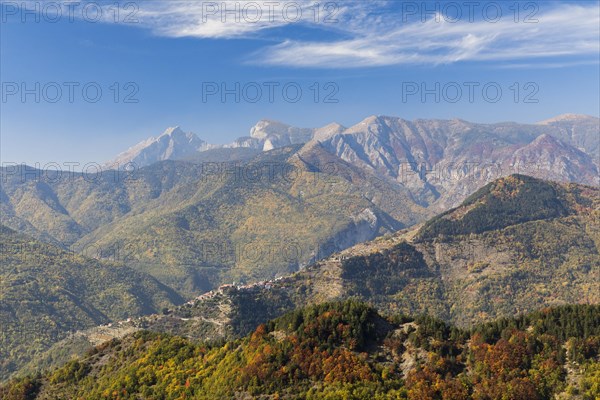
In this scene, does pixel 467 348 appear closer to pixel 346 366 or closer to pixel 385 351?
pixel 385 351

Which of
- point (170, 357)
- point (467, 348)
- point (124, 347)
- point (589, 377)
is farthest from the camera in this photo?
point (124, 347)

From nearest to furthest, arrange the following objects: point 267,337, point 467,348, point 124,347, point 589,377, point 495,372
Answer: point 589,377, point 495,372, point 467,348, point 267,337, point 124,347

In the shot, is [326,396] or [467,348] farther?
[467,348]

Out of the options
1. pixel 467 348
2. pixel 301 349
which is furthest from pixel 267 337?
pixel 467 348

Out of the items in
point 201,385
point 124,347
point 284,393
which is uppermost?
point 284,393

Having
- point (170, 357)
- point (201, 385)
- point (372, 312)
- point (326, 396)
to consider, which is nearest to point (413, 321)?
point (372, 312)

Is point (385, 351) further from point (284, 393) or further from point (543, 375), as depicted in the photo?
point (543, 375)

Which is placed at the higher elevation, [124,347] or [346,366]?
[346,366]
